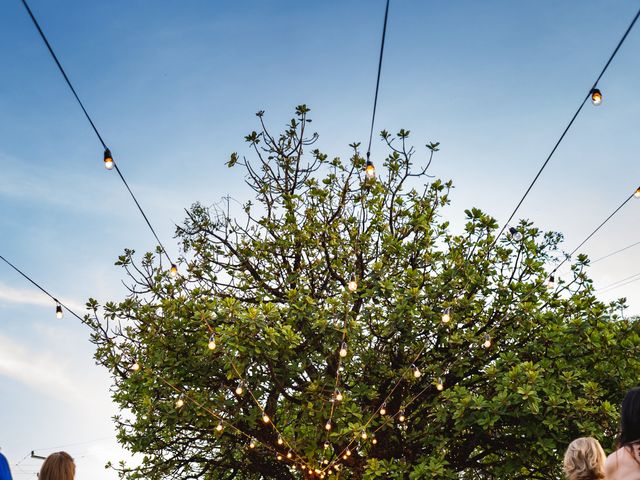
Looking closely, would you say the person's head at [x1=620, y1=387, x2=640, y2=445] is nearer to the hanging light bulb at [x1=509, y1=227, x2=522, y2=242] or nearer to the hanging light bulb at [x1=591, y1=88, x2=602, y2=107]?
the hanging light bulb at [x1=591, y1=88, x2=602, y2=107]

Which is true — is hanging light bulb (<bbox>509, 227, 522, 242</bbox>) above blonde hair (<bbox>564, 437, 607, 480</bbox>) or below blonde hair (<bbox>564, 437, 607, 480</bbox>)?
above

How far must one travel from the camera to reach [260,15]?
7.49 metres

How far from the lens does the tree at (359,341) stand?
23.0 ft

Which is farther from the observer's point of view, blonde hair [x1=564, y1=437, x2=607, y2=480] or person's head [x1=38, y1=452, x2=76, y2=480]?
blonde hair [x1=564, y1=437, x2=607, y2=480]

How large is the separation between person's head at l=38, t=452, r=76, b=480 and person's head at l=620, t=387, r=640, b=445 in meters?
3.13

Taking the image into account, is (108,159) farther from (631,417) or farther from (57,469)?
(631,417)

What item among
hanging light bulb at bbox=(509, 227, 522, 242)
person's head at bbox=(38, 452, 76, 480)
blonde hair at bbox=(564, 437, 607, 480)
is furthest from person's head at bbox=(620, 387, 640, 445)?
hanging light bulb at bbox=(509, 227, 522, 242)

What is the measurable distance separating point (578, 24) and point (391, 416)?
619cm

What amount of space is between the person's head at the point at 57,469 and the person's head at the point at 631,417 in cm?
313

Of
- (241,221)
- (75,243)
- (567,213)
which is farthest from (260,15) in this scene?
(567,213)

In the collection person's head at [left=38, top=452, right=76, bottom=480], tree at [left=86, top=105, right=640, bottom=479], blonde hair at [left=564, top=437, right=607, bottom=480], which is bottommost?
blonde hair at [left=564, top=437, right=607, bottom=480]

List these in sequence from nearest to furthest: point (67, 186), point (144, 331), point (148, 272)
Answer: point (144, 331) → point (148, 272) → point (67, 186)

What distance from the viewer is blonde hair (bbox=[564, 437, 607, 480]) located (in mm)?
3227

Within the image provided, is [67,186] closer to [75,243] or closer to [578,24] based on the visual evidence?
[75,243]
